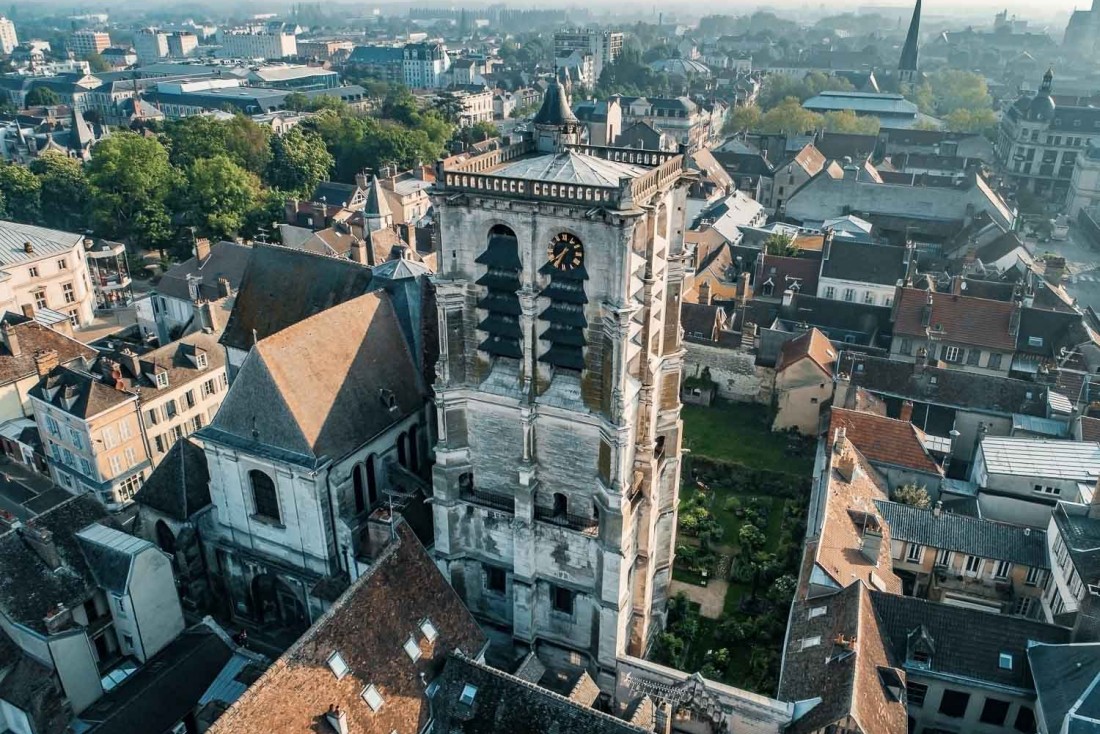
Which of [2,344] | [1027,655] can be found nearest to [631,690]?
[1027,655]

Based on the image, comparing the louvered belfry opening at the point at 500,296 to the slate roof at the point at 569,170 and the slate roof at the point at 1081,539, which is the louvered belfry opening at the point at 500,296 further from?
the slate roof at the point at 1081,539

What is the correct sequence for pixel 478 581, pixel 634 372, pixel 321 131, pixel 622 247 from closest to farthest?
pixel 622 247
pixel 634 372
pixel 478 581
pixel 321 131

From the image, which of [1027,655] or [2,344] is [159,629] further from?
[1027,655]

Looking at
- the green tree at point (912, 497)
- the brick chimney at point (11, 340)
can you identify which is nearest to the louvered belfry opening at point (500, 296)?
the green tree at point (912, 497)

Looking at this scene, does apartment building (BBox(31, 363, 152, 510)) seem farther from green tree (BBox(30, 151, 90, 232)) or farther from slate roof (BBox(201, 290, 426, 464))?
green tree (BBox(30, 151, 90, 232))

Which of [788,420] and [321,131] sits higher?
[321,131]

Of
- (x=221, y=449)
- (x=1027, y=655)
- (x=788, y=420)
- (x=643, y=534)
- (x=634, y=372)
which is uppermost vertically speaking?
(x=634, y=372)
